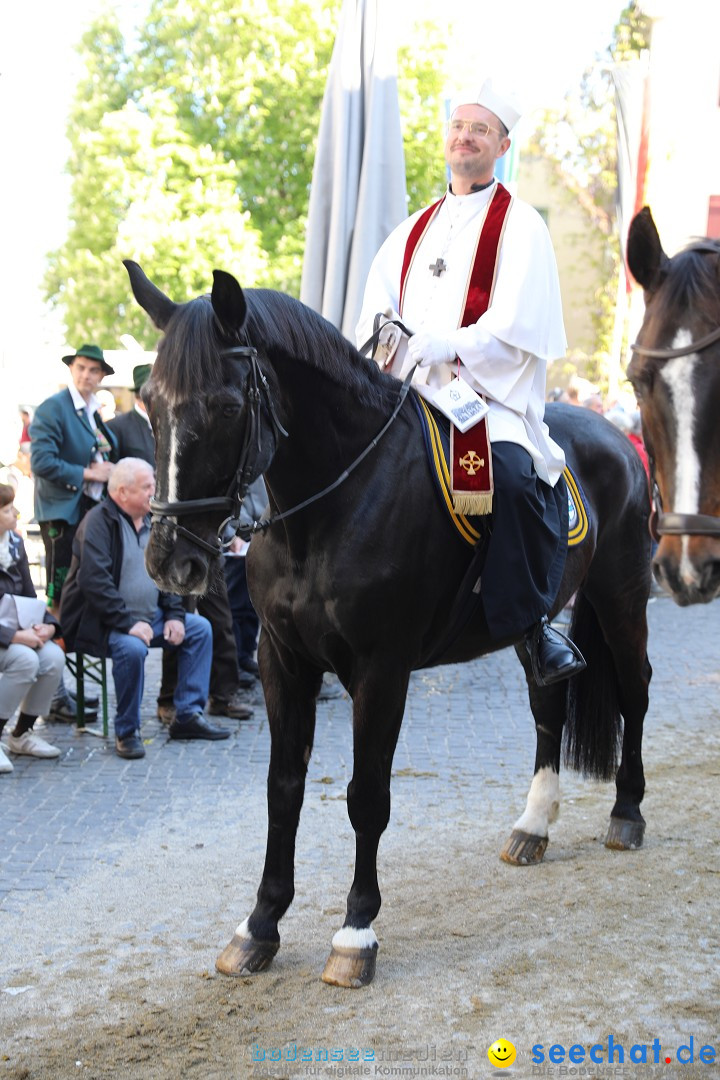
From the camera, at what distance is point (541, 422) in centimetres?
462

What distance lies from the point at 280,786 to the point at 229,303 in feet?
5.63

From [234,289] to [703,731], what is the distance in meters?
5.48

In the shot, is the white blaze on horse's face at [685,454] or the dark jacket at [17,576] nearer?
the white blaze on horse's face at [685,454]

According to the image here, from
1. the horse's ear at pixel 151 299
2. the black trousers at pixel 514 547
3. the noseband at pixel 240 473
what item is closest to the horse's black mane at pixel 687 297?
the black trousers at pixel 514 547

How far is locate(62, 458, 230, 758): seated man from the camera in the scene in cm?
718

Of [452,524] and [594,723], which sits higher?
[452,524]

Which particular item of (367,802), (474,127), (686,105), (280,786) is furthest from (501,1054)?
(686,105)

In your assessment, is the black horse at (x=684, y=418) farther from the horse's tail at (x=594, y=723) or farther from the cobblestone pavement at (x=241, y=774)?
the cobblestone pavement at (x=241, y=774)

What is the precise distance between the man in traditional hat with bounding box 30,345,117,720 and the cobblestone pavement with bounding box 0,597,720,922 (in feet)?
3.58

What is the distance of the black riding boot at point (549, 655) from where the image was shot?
4539 mm

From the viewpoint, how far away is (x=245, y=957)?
13.4 feet

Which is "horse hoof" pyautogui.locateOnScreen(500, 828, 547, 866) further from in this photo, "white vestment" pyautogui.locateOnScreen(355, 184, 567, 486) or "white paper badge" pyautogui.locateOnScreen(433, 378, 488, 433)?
"white paper badge" pyautogui.locateOnScreen(433, 378, 488, 433)

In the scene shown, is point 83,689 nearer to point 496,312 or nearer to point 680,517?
point 496,312

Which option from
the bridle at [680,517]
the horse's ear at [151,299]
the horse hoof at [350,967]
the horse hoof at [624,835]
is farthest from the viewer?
the horse hoof at [624,835]
